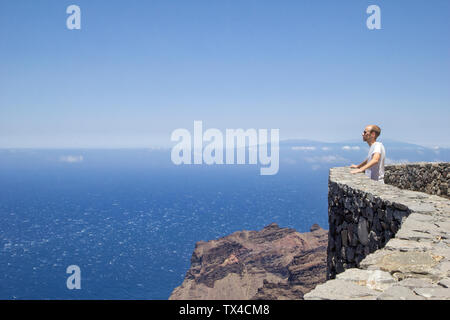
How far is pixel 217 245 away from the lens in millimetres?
69500

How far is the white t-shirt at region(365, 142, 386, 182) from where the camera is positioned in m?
7.79

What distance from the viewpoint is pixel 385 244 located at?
494 cm

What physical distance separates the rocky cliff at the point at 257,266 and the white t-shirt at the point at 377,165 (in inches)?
1518

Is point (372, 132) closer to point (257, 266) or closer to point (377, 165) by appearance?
point (377, 165)

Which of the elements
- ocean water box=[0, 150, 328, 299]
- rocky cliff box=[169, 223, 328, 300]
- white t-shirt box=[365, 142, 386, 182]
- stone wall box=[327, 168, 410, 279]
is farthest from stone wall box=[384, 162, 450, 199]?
ocean water box=[0, 150, 328, 299]

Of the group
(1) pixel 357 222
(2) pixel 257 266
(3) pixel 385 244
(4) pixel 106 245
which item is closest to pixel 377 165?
(1) pixel 357 222

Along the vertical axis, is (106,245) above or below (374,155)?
below

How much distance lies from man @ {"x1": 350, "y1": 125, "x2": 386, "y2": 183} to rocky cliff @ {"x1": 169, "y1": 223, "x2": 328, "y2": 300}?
3861cm

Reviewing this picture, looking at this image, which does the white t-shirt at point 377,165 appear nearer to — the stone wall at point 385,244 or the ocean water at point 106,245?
the stone wall at point 385,244

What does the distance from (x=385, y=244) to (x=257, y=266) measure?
62020mm

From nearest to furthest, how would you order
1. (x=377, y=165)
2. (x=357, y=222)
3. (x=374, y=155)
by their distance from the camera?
(x=357, y=222), (x=374, y=155), (x=377, y=165)

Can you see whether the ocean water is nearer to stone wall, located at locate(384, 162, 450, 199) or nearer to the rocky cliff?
the rocky cliff

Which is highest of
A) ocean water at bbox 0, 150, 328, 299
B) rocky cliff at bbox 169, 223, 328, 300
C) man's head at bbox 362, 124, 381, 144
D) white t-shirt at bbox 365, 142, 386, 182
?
man's head at bbox 362, 124, 381, 144
